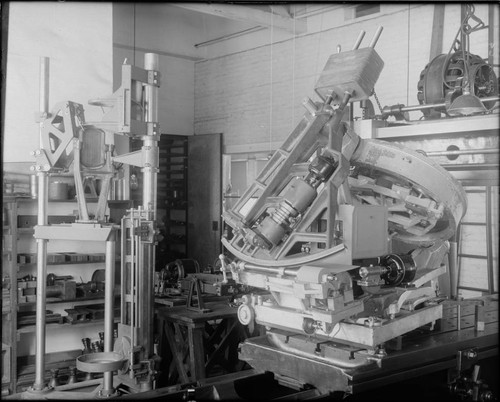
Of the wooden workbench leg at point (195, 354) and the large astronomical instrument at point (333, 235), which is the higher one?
the large astronomical instrument at point (333, 235)

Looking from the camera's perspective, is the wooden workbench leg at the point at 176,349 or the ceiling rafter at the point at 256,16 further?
the ceiling rafter at the point at 256,16

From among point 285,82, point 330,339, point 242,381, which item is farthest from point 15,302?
point 285,82

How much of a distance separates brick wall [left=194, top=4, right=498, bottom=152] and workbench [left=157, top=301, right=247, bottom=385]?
3.60 metres

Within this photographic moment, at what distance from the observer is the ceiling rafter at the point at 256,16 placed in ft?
25.1

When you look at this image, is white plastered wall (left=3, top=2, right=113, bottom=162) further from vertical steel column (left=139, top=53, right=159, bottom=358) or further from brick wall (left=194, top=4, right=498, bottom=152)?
brick wall (left=194, top=4, right=498, bottom=152)

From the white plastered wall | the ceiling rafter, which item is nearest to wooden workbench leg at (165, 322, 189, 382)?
the white plastered wall

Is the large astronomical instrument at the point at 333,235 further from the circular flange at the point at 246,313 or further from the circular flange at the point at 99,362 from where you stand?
the circular flange at the point at 99,362

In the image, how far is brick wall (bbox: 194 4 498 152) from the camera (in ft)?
23.1

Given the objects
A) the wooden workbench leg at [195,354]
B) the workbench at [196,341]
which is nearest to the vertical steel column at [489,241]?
the workbench at [196,341]

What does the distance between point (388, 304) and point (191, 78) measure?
866cm

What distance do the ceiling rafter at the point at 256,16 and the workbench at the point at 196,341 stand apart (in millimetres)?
4312

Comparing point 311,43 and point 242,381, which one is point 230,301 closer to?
point 242,381

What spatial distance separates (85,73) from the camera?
6.16m

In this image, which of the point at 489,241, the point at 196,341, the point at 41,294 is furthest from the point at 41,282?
the point at 489,241
